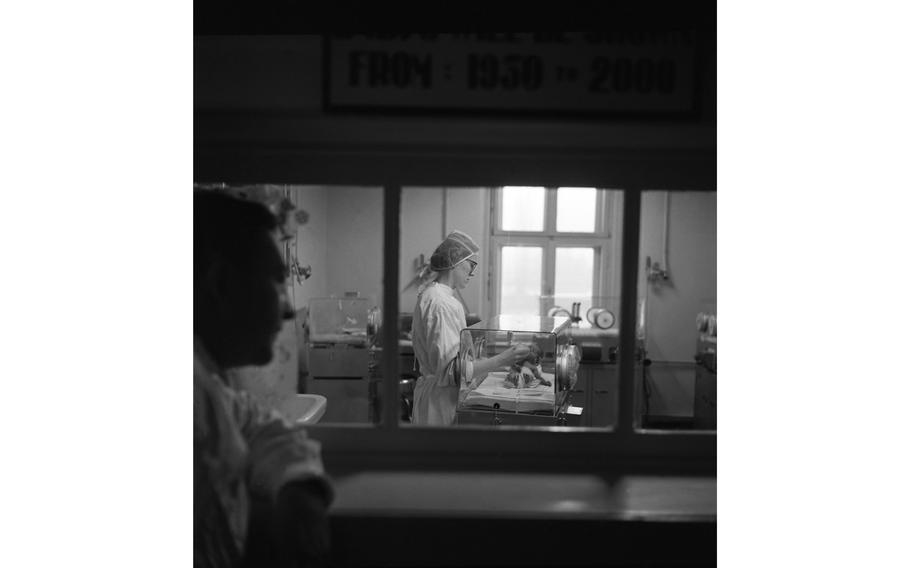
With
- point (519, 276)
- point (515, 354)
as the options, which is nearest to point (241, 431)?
point (515, 354)

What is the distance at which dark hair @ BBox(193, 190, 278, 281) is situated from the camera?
3.28ft

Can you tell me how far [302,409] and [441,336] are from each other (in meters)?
0.58

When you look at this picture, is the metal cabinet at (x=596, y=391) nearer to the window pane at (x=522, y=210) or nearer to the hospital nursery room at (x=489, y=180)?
the window pane at (x=522, y=210)

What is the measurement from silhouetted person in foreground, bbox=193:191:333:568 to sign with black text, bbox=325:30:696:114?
293 mm

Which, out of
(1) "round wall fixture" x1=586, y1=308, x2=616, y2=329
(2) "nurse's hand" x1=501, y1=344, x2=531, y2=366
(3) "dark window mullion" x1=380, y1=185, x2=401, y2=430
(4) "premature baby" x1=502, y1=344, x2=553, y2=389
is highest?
(3) "dark window mullion" x1=380, y1=185, x2=401, y2=430

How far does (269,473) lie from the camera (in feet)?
3.23

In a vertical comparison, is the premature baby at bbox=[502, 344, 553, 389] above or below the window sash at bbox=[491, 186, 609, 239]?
below

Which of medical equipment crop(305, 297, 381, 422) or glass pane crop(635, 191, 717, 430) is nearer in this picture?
glass pane crop(635, 191, 717, 430)

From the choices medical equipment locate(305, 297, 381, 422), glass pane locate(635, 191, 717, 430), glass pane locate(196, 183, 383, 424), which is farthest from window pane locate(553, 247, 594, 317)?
glass pane locate(635, 191, 717, 430)

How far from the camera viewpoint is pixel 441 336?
1.68 metres


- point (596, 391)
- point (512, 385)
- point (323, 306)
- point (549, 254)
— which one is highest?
point (549, 254)

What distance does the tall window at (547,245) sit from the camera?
3111 millimetres

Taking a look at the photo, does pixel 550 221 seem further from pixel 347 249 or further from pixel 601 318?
pixel 347 249

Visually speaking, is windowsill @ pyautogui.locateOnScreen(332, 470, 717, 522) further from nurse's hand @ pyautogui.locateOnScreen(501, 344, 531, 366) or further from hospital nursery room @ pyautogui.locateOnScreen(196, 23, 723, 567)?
nurse's hand @ pyautogui.locateOnScreen(501, 344, 531, 366)
